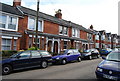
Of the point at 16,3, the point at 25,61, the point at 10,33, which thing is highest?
the point at 16,3

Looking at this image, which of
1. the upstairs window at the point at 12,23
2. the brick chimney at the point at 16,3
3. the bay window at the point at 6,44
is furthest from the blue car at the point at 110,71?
the brick chimney at the point at 16,3

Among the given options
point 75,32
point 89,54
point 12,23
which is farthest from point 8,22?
point 75,32

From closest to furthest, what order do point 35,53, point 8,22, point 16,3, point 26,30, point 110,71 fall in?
point 110,71 < point 35,53 < point 8,22 < point 26,30 < point 16,3

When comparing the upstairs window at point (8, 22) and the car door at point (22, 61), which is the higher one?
the upstairs window at point (8, 22)

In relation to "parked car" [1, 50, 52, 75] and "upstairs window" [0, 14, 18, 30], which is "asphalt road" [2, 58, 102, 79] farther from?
"upstairs window" [0, 14, 18, 30]

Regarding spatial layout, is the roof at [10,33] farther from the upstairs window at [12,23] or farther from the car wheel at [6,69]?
A: the car wheel at [6,69]

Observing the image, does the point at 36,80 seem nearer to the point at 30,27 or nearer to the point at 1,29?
the point at 1,29

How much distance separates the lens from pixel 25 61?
8.84 m

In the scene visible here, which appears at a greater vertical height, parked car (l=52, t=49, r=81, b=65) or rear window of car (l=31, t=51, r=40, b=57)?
rear window of car (l=31, t=51, r=40, b=57)

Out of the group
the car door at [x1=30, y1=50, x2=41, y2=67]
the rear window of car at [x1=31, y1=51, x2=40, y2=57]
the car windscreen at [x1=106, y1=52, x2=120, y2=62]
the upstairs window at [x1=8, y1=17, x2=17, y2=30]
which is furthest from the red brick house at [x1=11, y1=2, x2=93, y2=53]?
the car windscreen at [x1=106, y1=52, x2=120, y2=62]

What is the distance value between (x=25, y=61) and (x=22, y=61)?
0.80ft

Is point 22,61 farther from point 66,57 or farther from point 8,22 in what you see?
point 8,22

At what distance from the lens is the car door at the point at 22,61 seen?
834 cm

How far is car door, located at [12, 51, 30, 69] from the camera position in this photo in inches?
328
